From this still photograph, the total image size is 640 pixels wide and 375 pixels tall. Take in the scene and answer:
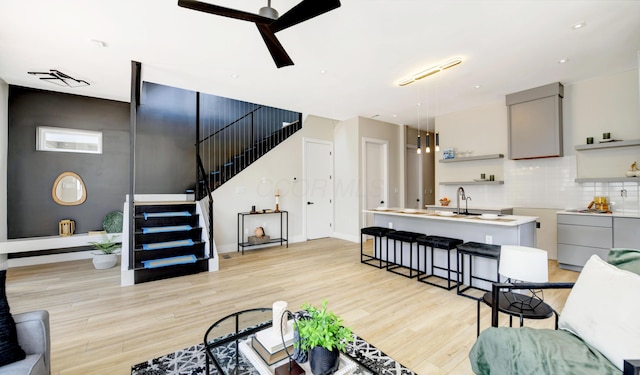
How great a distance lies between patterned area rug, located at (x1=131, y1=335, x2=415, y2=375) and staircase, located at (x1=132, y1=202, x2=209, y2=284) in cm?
205

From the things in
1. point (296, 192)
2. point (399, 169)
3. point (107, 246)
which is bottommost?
point (107, 246)

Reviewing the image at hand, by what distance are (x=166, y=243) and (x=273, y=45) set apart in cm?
331

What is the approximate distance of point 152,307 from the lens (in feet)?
9.64

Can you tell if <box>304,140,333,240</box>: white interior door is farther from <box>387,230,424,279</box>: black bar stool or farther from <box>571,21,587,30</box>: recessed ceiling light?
<box>571,21,587,30</box>: recessed ceiling light

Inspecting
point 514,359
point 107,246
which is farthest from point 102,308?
point 514,359

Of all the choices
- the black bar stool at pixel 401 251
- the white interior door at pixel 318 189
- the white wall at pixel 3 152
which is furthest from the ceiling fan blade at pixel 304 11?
the white wall at pixel 3 152

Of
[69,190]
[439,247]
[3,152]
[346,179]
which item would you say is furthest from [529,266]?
[3,152]

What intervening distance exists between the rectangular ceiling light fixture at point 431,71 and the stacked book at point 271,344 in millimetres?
3771

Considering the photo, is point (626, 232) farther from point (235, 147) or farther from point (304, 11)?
point (235, 147)

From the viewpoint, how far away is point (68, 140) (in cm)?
484

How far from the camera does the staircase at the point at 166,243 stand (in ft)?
12.5

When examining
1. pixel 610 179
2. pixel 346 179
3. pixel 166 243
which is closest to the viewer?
pixel 610 179

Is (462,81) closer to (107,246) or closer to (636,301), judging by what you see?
(636,301)

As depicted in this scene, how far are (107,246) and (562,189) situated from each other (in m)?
7.75
